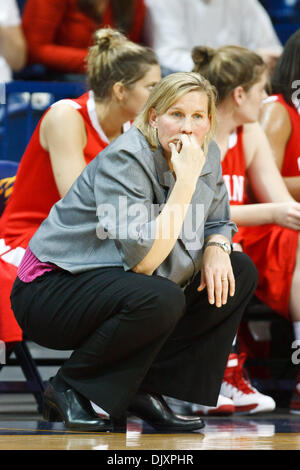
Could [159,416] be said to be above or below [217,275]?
below

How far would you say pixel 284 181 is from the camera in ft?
10.1

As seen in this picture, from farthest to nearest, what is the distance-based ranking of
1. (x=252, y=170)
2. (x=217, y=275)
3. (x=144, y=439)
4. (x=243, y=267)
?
(x=252, y=170)
(x=243, y=267)
(x=217, y=275)
(x=144, y=439)

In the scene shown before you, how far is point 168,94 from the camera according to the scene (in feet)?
7.16

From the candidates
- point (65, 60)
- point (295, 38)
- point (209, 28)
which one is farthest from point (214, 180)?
point (209, 28)

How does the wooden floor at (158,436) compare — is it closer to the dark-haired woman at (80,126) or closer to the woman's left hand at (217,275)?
the woman's left hand at (217,275)

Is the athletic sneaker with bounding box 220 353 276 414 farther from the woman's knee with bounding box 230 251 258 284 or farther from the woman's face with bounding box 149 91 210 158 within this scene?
the woman's face with bounding box 149 91 210 158

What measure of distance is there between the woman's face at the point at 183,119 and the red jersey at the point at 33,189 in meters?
Result: 0.57

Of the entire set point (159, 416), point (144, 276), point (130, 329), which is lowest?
point (159, 416)

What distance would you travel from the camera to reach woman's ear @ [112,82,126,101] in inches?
106

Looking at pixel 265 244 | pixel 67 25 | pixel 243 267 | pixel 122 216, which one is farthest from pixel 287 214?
pixel 67 25

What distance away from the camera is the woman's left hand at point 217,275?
7.09ft

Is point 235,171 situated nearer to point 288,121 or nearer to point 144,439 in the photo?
point 288,121

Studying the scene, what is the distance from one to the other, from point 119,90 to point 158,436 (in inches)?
46.3

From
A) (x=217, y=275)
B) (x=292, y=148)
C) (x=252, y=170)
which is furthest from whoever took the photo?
(x=292, y=148)
